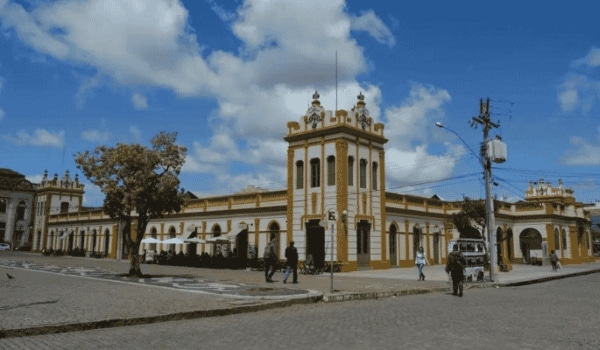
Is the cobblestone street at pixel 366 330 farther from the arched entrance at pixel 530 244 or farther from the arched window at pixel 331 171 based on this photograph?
the arched entrance at pixel 530 244

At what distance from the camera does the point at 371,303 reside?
14125mm

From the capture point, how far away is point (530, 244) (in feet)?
150

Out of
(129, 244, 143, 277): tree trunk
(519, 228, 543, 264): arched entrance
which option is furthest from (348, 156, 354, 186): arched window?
(519, 228, 543, 264): arched entrance

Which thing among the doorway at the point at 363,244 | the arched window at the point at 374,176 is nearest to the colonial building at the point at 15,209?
the doorway at the point at 363,244

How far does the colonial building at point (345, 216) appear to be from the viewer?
29.8 meters

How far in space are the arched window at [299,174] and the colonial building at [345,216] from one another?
7 centimetres

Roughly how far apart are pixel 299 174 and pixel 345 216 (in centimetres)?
1057

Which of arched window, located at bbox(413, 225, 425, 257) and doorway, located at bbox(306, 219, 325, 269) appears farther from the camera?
arched window, located at bbox(413, 225, 425, 257)

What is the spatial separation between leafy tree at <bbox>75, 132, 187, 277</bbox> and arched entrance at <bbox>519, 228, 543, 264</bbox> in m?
35.6

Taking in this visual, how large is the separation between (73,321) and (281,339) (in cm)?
401

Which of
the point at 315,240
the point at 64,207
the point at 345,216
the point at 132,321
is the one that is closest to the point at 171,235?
the point at 315,240

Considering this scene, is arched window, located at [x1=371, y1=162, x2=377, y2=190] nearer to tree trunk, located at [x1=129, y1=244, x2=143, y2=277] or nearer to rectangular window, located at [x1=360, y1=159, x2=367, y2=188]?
rectangular window, located at [x1=360, y1=159, x2=367, y2=188]

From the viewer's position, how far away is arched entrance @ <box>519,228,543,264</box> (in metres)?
44.7

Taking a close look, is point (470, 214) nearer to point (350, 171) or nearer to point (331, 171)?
point (350, 171)
